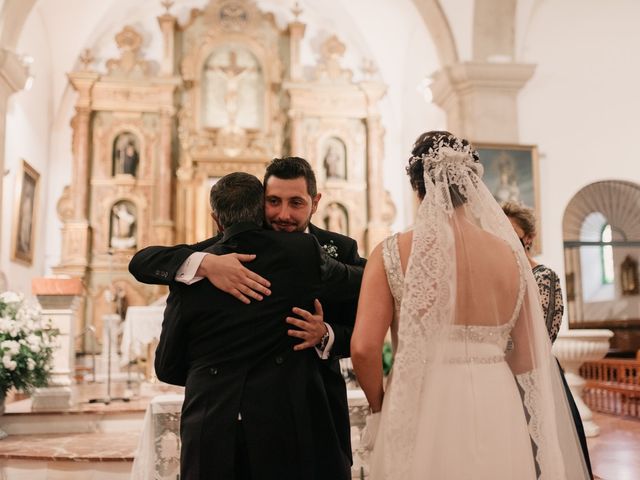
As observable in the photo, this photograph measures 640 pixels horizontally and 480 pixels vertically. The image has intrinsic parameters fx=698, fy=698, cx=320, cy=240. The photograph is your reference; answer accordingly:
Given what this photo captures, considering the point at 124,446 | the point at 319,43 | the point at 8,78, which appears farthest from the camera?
the point at 319,43

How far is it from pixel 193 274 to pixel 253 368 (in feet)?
1.12

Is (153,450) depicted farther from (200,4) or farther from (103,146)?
(200,4)

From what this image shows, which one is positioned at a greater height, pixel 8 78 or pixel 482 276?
pixel 8 78

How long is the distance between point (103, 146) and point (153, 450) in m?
9.99

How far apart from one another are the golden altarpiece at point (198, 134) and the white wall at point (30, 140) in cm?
48

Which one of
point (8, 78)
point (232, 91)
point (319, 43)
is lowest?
point (8, 78)

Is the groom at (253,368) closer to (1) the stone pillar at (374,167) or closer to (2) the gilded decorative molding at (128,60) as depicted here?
(1) the stone pillar at (374,167)

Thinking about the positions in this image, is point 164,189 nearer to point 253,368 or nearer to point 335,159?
point 335,159

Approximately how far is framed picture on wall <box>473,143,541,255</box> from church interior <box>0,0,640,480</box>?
6 cm

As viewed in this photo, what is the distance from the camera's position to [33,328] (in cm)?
624

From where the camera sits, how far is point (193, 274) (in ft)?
7.07

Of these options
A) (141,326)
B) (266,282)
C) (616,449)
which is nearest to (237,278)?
(266,282)

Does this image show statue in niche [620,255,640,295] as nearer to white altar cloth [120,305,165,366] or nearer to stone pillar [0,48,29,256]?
white altar cloth [120,305,165,366]

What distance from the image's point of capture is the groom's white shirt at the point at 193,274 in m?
2.16
